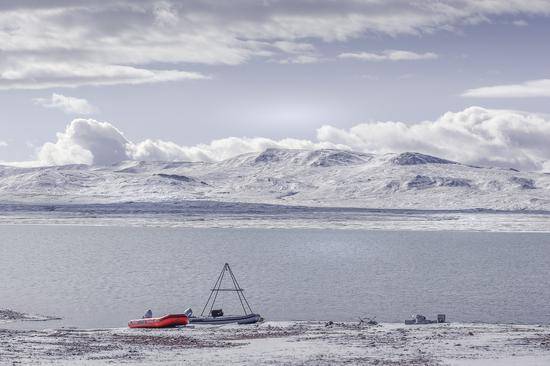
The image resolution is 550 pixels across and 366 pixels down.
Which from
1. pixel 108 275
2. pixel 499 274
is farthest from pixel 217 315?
pixel 499 274

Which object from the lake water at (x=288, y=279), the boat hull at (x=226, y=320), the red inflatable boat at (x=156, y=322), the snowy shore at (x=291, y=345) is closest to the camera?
the snowy shore at (x=291, y=345)

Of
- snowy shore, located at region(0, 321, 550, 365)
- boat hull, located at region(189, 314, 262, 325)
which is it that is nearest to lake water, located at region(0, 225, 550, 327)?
boat hull, located at region(189, 314, 262, 325)

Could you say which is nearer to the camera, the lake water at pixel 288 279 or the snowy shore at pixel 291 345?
the snowy shore at pixel 291 345

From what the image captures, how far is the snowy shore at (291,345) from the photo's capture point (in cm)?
4084

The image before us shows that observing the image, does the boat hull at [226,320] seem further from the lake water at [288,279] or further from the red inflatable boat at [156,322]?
the lake water at [288,279]

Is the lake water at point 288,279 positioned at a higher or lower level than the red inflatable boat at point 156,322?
lower

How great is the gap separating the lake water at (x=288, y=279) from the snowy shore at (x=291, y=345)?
10956 millimetres

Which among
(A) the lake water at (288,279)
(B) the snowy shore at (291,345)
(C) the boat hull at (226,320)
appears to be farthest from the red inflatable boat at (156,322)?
(A) the lake water at (288,279)

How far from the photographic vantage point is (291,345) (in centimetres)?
4634

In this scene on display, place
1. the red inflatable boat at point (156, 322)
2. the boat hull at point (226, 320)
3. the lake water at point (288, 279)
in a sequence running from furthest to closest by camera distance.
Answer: the lake water at point (288, 279) < the boat hull at point (226, 320) < the red inflatable boat at point (156, 322)

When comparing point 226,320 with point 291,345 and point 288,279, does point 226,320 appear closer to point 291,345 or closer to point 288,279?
point 291,345

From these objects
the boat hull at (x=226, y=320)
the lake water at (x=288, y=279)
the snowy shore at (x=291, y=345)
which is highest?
the snowy shore at (x=291, y=345)

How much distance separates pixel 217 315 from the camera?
6262cm

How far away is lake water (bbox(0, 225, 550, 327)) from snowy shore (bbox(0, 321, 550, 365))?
10956 millimetres
